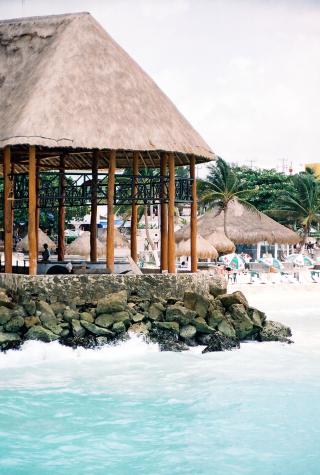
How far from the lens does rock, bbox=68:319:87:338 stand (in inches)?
714

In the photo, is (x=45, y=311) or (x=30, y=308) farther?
(x=30, y=308)

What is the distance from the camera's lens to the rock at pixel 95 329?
18.2 metres

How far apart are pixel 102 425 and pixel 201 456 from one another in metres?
2.08

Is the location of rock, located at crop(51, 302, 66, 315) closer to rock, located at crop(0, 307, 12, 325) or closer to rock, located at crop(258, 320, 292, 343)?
rock, located at crop(0, 307, 12, 325)

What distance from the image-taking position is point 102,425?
13586mm

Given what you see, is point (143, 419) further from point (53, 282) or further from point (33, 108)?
point (33, 108)

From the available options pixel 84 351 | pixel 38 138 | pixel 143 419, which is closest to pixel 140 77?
pixel 38 138

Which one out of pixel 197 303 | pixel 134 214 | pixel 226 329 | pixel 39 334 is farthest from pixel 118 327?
pixel 134 214

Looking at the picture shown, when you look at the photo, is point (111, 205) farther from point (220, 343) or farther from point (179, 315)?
point (220, 343)

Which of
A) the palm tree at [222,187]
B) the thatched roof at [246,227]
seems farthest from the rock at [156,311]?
the palm tree at [222,187]

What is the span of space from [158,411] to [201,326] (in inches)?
185

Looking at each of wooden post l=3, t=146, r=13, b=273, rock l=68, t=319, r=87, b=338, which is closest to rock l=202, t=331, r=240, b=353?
rock l=68, t=319, r=87, b=338

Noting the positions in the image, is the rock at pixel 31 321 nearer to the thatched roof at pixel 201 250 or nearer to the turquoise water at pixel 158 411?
the turquoise water at pixel 158 411

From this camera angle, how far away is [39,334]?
17.9 m
